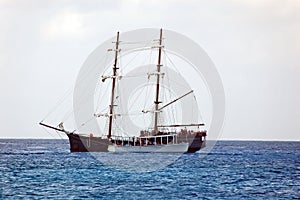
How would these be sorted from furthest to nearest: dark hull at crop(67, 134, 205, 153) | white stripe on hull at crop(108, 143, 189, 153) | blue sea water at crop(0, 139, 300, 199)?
1. white stripe on hull at crop(108, 143, 189, 153)
2. dark hull at crop(67, 134, 205, 153)
3. blue sea water at crop(0, 139, 300, 199)

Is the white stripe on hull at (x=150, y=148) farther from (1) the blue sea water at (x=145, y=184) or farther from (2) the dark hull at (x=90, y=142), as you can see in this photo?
(1) the blue sea water at (x=145, y=184)

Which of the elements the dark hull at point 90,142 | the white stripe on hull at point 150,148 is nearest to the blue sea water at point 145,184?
the dark hull at point 90,142

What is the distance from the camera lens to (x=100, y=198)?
40406 millimetres

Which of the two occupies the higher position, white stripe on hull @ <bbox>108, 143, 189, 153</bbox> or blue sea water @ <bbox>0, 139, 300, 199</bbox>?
white stripe on hull @ <bbox>108, 143, 189, 153</bbox>

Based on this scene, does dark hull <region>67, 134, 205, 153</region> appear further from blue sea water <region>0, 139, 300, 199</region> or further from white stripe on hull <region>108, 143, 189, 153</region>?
blue sea water <region>0, 139, 300, 199</region>

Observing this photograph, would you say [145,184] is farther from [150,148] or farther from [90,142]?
[150,148]

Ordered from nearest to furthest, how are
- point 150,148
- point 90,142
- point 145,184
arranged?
point 145,184, point 90,142, point 150,148

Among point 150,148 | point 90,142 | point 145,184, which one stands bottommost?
point 145,184

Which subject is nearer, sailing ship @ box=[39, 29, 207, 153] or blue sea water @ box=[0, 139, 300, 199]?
blue sea water @ box=[0, 139, 300, 199]

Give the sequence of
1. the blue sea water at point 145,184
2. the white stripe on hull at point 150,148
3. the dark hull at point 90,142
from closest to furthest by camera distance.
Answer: the blue sea water at point 145,184 → the dark hull at point 90,142 → the white stripe on hull at point 150,148

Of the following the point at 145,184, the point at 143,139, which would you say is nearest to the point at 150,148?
the point at 143,139

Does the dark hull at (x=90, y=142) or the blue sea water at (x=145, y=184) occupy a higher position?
the dark hull at (x=90, y=142)

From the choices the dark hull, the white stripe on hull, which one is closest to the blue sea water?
the dark hull

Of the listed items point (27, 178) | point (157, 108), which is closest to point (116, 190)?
point (27, 178)
